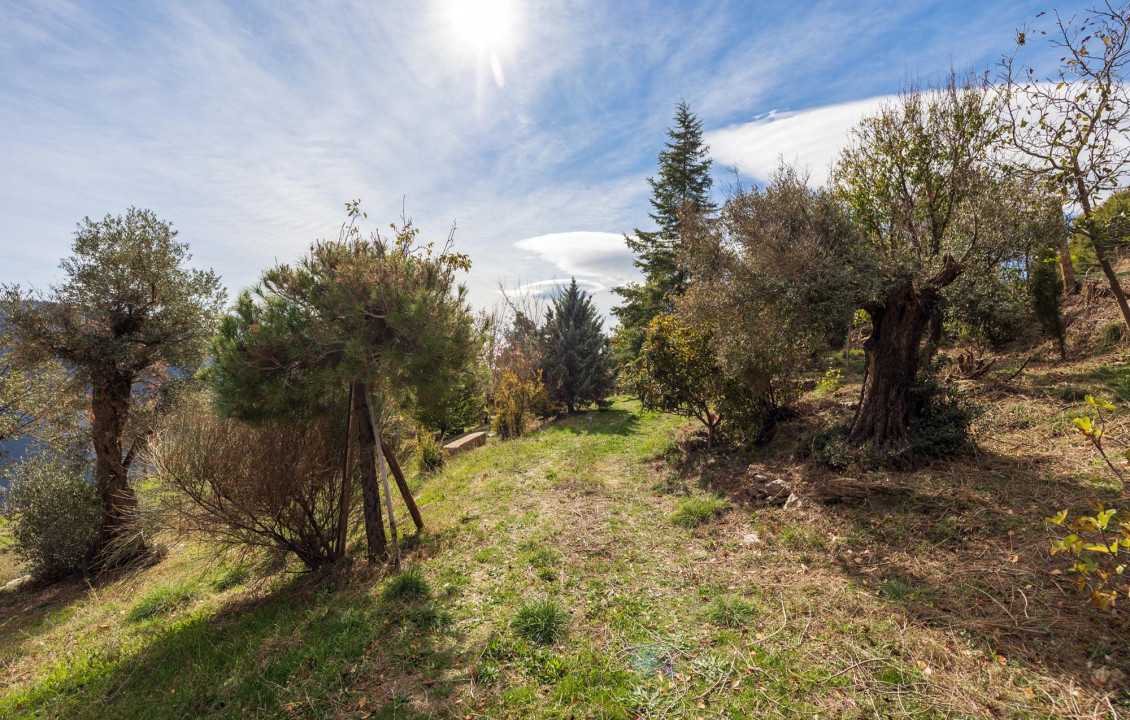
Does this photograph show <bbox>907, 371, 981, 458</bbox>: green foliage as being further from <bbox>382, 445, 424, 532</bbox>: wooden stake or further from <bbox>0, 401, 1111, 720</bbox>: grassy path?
<bbox>382, 445, 424, 532</bbox>: wooden stake

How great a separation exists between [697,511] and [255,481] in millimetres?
6244

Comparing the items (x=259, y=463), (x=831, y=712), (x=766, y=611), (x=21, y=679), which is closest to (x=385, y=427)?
(x=259, y=463)

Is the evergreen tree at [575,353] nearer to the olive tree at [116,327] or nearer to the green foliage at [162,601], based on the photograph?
the olive tree at [116,327]

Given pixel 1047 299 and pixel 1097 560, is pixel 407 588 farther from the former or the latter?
pixel 1047 299

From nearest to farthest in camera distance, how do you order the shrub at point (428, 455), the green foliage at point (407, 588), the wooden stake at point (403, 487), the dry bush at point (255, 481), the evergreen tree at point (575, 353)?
the green foliage at point (407, 588) → the dry bush at point (255, 481) → the wooden stake at point (403, 487) → the shrub at point (428, 455) → the evergreen tree at point (575, 353)

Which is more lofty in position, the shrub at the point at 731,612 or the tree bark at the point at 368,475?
the tree bark at the point at 368,475

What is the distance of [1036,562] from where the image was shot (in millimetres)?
4145

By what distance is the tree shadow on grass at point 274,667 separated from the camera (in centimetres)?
375

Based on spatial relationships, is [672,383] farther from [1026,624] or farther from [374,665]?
[374,665]

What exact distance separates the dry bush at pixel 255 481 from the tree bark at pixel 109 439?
6.40 metres

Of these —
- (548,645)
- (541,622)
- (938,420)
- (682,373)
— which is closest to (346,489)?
(541,622)

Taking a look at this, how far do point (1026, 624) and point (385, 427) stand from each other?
25.2 ft

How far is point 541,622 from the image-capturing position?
172 inches

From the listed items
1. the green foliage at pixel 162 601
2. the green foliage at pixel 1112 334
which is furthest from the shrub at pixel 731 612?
the green foliage at pixel 1112 334
